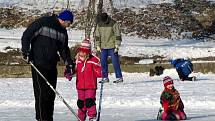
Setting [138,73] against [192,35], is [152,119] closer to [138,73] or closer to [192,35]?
[138,73]

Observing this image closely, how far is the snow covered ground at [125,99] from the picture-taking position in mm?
9523

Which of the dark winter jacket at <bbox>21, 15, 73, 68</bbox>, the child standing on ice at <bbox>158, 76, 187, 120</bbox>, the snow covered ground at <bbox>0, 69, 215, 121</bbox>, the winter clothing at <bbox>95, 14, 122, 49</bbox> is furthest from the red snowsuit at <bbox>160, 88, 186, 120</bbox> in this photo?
the winter clothing at <bbox>95, 14, 122, 49</bbox>

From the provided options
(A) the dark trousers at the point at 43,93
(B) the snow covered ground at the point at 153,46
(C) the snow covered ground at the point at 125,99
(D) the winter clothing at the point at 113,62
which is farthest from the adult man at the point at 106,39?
(B) the snow covered ground at the point at 153,46

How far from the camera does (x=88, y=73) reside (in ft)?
27.4

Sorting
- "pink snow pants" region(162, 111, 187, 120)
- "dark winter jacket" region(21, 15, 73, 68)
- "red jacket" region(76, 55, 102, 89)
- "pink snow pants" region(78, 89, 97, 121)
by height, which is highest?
"dark winter jacket" region(21, 15, 73, 68)

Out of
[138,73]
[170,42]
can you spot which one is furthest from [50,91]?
[170,42]

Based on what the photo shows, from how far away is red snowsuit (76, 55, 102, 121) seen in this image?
27.2ft

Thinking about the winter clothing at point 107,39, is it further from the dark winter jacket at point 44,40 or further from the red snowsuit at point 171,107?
the dark winter jacket at point 44,40

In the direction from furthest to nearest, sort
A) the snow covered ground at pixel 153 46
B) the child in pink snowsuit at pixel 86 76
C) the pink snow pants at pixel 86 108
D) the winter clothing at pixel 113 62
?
the snow covered ground at pixel 153 46 → the winter clothing at pixel 113 62 → the child in pink snowsuit at pixel 86 76 → the pink snow pants at pixel 86 108

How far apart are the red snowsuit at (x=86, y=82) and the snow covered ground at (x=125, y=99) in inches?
34.0

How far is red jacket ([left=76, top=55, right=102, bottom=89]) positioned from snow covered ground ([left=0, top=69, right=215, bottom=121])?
1.00 meters

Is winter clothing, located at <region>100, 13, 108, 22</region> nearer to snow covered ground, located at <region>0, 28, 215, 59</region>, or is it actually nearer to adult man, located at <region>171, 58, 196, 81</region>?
adult man, located at <region>171, 58, 196, 81</region>

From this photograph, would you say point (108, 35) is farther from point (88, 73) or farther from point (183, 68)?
point (88, 73)

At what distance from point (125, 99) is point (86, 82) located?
2840 millimetres
